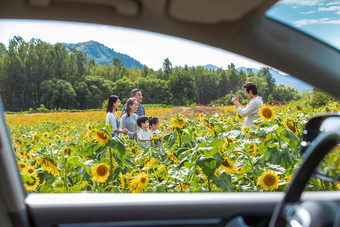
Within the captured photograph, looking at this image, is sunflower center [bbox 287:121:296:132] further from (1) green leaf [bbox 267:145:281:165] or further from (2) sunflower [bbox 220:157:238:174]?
(2) sunflower [bbox 220:157:238:174]

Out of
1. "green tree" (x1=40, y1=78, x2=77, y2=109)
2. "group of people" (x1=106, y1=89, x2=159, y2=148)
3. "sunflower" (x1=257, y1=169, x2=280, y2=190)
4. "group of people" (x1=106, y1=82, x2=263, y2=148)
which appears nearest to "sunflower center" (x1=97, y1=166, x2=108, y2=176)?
"sunflower" (x1=257, y1=169, x2=280, y2=190)

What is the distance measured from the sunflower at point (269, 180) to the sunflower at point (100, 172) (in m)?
0.83

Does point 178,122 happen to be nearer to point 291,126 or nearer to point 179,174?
point 179,174

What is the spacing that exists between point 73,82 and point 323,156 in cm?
1290

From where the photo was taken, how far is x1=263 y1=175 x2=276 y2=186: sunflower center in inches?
67.7

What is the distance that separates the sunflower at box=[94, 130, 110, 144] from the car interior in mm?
398

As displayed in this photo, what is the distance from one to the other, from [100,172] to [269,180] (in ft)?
2.98

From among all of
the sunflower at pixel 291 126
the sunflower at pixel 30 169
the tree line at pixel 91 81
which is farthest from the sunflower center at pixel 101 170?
the tree line at pixel 91 81

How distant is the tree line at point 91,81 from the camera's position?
11.1 metres

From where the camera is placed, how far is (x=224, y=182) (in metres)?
1.74

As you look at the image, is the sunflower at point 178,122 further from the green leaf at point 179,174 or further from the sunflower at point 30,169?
Answer: the sunflower at point 30,169

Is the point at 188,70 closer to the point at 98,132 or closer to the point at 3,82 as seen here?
the point at 3,82

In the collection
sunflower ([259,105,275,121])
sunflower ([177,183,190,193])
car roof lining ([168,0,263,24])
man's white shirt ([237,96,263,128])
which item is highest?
car roof lining ([168,0,263,24])

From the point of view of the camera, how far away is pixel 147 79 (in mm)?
13078
